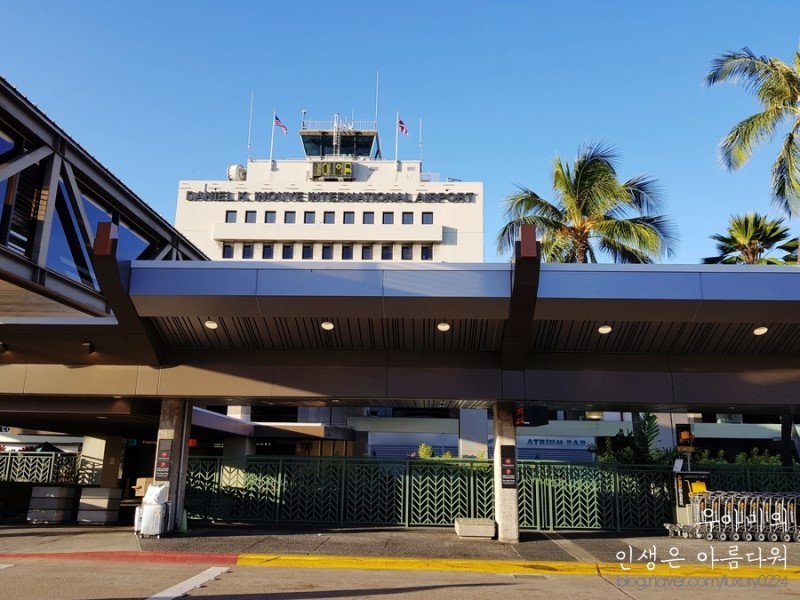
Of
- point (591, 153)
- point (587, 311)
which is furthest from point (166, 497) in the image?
point (591, 153)

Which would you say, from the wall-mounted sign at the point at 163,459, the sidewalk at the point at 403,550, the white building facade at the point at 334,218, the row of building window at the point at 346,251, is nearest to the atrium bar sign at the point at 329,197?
the white building facade at the point at 334,218

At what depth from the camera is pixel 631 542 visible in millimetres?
15344

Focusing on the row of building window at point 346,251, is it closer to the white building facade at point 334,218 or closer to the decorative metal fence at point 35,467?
the white building facade at point 334,218

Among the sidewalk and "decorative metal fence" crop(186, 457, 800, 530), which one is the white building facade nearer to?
"decorative metal fence" crop(186, 457, 800, 530)

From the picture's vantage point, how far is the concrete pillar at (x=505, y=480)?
15.1 metres

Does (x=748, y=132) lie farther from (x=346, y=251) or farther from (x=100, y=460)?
(x=346, y=251)

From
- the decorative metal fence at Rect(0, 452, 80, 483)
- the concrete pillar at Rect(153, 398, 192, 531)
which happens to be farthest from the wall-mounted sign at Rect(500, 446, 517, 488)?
the decorative metal fence at Rect(0, 452, 80, 483)

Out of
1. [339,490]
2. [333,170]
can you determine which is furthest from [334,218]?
[339,490]

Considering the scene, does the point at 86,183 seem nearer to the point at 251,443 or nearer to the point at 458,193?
the point at 251,443

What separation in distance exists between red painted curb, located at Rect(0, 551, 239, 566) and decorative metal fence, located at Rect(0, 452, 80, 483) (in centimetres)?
1401

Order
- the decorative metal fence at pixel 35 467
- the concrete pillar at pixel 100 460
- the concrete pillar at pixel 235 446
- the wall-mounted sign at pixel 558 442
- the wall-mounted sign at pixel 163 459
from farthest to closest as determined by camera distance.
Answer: the wall-mounted sign at pixel 558 442
the concrete pillar at pixel 235 446
the concrete pillar at pixel 100 460
the decorative metal fence at pixel 35 467
the wall-mounted sign at pixel 163 459

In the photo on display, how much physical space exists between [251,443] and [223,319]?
20482mm

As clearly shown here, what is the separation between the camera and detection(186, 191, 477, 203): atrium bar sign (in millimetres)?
65062

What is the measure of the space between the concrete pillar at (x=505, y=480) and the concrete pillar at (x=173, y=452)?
305 inches
